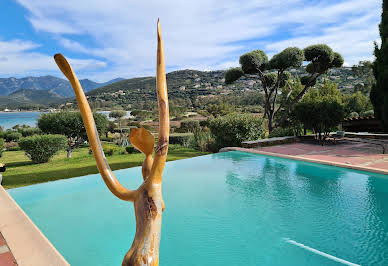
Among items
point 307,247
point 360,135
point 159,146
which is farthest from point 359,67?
point 159,146

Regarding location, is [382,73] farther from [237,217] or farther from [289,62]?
[237,217]

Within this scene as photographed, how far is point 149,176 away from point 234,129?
9698 mm

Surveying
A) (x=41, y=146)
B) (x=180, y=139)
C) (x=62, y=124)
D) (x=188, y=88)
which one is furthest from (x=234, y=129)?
(x=188, y=88)

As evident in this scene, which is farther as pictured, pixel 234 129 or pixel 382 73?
pixel 234 129

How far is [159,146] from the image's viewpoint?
42.4 inches

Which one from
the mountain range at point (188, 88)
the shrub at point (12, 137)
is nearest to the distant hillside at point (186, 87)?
the mountain range at point (188, 88)

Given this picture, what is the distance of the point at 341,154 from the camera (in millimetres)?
8242

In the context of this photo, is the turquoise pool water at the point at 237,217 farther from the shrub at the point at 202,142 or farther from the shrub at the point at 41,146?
the shrub at the point at 202,142

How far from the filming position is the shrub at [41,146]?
894cm

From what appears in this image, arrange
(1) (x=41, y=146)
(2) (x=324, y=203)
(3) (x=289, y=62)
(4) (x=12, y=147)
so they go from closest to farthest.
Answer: (2) (x=324, y=203) → (1) (x=41, y=146) → (3) (x=289, y=62) → (4) (x=12, y=147)

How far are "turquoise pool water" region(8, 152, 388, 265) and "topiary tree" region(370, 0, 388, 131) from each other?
6.05 meters

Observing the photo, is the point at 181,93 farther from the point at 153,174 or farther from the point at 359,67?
the point at 153,174

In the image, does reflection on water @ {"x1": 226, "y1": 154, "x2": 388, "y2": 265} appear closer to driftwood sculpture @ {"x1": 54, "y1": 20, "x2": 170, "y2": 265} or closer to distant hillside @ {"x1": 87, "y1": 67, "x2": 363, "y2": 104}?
driftwood sculpture @ {"x1": 54, "y1": 20, "x2": 170, "y2": 265}

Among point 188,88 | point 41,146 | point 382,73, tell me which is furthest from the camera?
point 188,88
